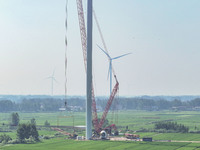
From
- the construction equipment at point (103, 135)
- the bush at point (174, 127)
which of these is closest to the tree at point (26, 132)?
the construction equipment at point (103, 135)

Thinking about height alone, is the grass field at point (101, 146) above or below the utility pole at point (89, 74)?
below

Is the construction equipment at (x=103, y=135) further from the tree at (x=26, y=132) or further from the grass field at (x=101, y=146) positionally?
the tree at (x=26, y=132)

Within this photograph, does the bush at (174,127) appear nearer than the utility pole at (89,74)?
No

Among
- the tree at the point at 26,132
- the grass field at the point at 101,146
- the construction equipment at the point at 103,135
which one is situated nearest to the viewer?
the grass field at the point at 101,146

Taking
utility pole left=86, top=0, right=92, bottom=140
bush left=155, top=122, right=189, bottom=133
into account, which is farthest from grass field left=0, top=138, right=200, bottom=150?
bush left=155, top=122, right=189, bottom=133

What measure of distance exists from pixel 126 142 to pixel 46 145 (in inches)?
739

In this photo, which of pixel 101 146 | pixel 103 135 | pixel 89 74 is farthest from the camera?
pixel 103 135

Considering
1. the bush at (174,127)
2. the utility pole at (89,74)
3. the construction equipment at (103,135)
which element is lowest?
the construction equipment at (103,135)

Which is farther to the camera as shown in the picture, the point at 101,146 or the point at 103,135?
the point at 103,135

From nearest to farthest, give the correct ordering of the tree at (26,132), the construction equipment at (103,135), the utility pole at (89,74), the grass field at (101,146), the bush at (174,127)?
the grass field at (101,146) < the tree at (26,132) < the utility pole at (89,74) < the construction equipment at (103,135) < the bush at (174,127)

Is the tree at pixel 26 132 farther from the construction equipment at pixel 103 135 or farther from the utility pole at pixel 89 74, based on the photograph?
the construction equipment at pixel 103 135

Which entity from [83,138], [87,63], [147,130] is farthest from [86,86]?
[147,130]

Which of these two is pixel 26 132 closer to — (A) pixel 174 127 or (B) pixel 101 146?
(B) pixel 101 146

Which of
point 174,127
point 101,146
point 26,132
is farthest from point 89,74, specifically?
point 174,127
